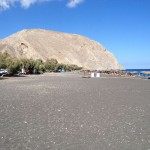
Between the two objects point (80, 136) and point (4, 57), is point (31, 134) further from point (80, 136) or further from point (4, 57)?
point (4, 57)

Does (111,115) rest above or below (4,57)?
below

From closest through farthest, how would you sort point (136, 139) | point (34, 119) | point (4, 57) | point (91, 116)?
point (136, 139) < point (34, 119) < point (91, 116) < point (4, 57)

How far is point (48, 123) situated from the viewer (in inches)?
482

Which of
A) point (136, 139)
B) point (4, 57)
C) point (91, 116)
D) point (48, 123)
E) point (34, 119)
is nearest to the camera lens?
point (136, 139)

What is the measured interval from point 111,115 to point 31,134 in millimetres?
5323

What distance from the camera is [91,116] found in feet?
46.3

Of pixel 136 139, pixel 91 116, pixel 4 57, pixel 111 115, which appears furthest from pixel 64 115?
pixel 4 57

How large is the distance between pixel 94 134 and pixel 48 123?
2.56m

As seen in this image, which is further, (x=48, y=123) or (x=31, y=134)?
(x=48, y=123)

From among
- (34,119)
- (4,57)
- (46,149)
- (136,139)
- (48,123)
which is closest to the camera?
(46,149)

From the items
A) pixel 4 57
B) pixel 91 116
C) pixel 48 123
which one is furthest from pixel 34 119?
pixel 4 57

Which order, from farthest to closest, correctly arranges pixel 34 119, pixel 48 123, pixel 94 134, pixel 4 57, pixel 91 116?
pixel 4 57, pixel 91 116, pixel 34 119, pixel 48 123, pixel 94 134

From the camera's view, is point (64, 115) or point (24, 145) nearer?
point (24, 145)

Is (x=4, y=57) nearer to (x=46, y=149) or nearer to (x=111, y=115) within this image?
(x=111, y=115)
